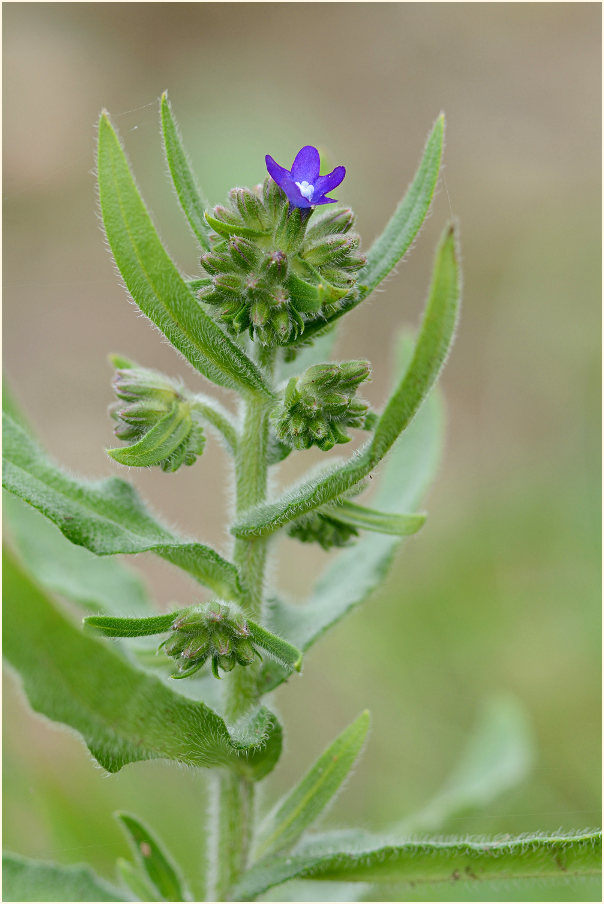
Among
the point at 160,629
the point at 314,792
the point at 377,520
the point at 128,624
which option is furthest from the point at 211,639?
the point at 314,792

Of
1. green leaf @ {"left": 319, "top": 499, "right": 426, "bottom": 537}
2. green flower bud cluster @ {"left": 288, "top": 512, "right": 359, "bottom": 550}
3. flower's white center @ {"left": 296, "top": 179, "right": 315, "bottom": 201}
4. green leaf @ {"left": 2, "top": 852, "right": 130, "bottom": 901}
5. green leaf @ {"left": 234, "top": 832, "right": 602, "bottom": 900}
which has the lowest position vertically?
green leaf @ {"left": 2, "top": 852, "right": 130, "bottom": 901}

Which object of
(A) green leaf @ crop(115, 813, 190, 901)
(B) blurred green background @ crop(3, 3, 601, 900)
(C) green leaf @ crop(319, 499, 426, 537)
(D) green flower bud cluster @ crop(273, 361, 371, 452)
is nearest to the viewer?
(D) green flower bud cluster @ crop(273, 361, 371, 452)

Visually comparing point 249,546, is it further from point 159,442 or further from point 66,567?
point 66,567

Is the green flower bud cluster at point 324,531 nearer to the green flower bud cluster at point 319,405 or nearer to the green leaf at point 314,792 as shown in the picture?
the green flower bud cluster at point 319,405

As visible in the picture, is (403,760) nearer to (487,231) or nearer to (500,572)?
(500,572)

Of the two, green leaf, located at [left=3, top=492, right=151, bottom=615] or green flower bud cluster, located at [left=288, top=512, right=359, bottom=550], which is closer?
green flower bud cluster, located at [left=288, top=512, right=359, bottom=550]

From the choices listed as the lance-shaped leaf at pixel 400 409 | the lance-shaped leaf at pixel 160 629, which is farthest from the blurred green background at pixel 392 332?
the lance-shaped leaf at pixel 160 629

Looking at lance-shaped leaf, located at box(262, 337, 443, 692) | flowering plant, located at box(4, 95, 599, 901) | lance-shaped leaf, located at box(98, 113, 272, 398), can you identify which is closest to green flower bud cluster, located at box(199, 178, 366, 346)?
flowering plant, located at box(4, 95, 599, 901)

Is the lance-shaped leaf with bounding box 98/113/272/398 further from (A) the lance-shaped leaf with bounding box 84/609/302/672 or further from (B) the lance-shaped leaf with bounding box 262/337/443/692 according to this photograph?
(A) the lance-shaped leaf with bounding box 84/609/302/672
